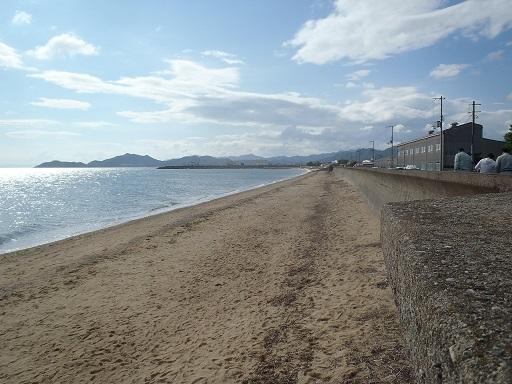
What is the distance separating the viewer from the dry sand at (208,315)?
4441 millimetres

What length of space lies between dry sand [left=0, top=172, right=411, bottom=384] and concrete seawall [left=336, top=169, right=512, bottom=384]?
49.8 inches

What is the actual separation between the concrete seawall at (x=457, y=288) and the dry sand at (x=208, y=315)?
126 cm

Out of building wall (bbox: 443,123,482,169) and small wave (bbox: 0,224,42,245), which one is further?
building wall (bbox: 443,123,482,169)

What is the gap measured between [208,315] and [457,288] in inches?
179

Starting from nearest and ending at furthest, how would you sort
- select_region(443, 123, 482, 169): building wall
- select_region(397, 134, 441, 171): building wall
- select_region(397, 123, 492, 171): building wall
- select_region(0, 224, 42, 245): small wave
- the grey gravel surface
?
the grey gravel surface, select_region(0, 224, 42, 245): small wave, select_region(397, 123, 492, 171): building wall, select_region(443, 123, 482, 169): building wall, select_region(397, 134, 441, 171): building wall

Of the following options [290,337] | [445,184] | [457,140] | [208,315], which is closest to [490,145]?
[457,140]

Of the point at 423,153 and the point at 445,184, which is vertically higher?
the point at 423,153

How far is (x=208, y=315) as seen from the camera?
6195 millimetres

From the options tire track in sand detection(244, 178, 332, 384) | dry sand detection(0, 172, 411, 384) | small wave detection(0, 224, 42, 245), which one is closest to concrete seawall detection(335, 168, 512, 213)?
dry sand detection(0, 172, 411, 384)

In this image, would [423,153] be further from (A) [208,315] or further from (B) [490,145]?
(A) [208,315]

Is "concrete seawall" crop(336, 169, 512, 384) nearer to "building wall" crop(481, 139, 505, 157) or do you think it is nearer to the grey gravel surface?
the grey gravel surface

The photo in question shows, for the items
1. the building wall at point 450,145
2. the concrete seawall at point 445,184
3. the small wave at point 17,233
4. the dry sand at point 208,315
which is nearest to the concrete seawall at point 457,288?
the concrete seawall at point 445,184

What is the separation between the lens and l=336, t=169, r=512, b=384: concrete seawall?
172 cm

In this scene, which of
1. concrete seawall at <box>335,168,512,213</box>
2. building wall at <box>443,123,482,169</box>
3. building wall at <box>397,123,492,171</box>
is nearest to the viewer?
concrete seawall at <box>335,168,512,213</box>
